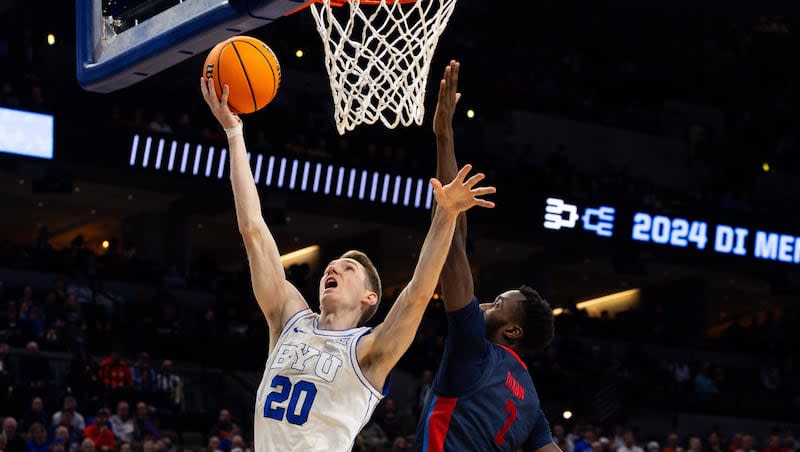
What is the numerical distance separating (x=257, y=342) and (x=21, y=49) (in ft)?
19.8

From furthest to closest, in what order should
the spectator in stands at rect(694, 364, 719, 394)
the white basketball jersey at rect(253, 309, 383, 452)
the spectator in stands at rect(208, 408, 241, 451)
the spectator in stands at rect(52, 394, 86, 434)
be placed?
the spectator in stands at rect(694, 364, 719, 394)
the spectator in stands at rect(208, 408, 241, 451)
the spectator in stands at rect(52, 394, 86, 434)
the white basketball jersey at rect(253, 309, 383, 452)

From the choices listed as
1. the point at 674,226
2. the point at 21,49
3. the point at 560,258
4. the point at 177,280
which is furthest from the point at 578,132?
the point at 21,49

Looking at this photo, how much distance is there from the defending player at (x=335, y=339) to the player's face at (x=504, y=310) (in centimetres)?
41

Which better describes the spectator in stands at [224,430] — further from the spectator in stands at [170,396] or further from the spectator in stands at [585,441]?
the spectator in stands at [585,441]

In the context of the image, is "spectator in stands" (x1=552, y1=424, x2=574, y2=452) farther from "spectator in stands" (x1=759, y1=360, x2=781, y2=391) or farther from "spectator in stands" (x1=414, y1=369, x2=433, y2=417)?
"spectator in stands" (x1=759, y1=360, x2=781, y2=391)

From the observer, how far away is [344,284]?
4.19 metres

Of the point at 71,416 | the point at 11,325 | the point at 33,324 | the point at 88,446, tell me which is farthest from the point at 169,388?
the point at 88,446

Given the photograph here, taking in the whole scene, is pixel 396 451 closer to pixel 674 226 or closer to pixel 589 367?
pixel 589 367

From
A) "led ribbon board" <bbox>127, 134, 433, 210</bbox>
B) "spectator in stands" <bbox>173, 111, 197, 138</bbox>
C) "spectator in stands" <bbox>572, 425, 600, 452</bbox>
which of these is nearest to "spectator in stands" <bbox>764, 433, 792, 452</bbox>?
"spectator in stands" <bbox>572, 425, 600, 452</bbox>

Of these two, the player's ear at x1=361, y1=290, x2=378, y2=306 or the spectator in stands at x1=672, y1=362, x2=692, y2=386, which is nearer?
the player's ear at x1=361, y1=290, x2=378, y2=306

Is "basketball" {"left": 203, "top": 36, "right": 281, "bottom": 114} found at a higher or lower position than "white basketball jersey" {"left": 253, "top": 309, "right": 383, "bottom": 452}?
higher

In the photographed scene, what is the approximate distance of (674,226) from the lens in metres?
21.0

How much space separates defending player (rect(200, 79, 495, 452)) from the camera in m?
3.81

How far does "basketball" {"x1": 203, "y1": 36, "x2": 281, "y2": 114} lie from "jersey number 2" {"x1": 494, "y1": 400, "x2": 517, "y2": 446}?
1.38m
